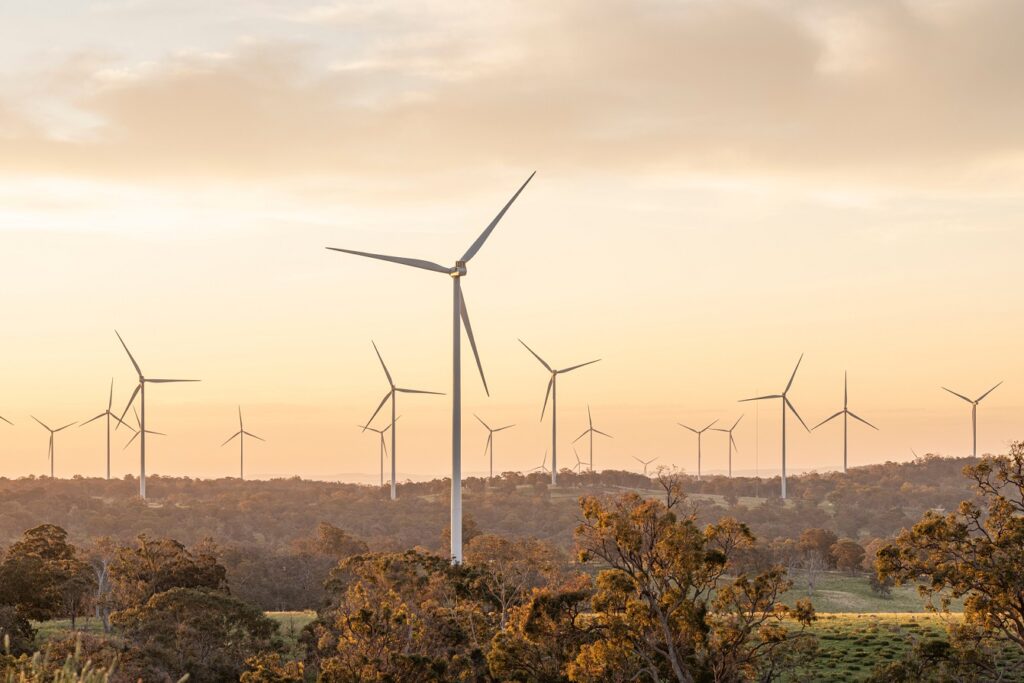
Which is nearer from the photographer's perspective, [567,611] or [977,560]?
[977,560]

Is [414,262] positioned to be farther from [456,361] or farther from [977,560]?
[977,560]

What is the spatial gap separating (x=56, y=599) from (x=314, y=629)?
26.5m

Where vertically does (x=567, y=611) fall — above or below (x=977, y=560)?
below

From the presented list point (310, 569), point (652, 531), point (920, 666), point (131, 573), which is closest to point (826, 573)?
point (310, 569)

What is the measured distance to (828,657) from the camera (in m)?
86.7

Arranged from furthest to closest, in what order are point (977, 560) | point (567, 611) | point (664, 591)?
point (567, 611), point (977, 560), point (664, 591)

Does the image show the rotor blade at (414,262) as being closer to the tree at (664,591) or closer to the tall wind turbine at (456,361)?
the tall wind turbine at (456,361)

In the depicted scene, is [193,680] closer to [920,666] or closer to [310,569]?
[920,666]

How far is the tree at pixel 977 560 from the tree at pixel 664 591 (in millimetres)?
6471

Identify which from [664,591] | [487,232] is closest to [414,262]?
[487,232]

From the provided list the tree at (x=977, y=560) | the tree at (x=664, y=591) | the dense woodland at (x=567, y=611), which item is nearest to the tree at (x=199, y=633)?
the dense woodland at (x=567, y=611)

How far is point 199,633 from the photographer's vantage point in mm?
75812

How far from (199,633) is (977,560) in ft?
152

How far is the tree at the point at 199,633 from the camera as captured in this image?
236ft
